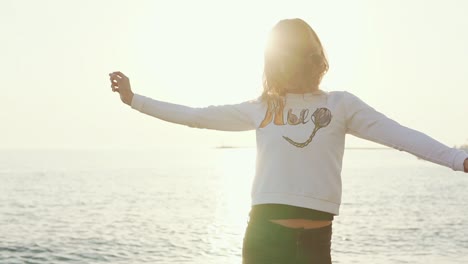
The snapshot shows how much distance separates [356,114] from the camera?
4371 millimetres

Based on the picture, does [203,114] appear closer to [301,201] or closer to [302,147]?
[302,147]

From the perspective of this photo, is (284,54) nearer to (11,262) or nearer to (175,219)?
(11,262)

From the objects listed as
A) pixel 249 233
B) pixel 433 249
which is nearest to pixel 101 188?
pixel 433 249

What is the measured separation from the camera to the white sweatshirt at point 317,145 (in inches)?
170

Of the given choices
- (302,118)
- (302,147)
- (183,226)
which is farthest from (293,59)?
(183,226)

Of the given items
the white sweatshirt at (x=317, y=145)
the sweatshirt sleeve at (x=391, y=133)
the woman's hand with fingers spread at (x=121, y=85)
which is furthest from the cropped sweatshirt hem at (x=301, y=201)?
the woman's hand with fingers spread at (x=121, y=85)

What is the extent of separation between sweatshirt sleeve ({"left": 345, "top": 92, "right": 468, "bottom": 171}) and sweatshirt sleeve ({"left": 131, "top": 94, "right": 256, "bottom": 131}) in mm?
656

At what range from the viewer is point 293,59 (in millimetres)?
4445

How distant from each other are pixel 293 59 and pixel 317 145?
0.55m

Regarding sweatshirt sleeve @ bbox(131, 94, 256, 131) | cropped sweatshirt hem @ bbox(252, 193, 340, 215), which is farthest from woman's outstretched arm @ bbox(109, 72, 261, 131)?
cropped sweatshirt hem @ bbox(252, 193, 340, 215)

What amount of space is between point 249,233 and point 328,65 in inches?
44.9

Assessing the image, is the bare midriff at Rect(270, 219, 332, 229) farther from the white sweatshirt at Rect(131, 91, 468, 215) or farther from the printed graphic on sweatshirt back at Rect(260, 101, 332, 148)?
the printed graphic on sweatshirt back at Rect(260, 101, 332, 148)

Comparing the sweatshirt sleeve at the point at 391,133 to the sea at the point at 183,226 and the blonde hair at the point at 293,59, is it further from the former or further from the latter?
the sea at the point at 183,226

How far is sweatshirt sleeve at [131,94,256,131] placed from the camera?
186 inches
